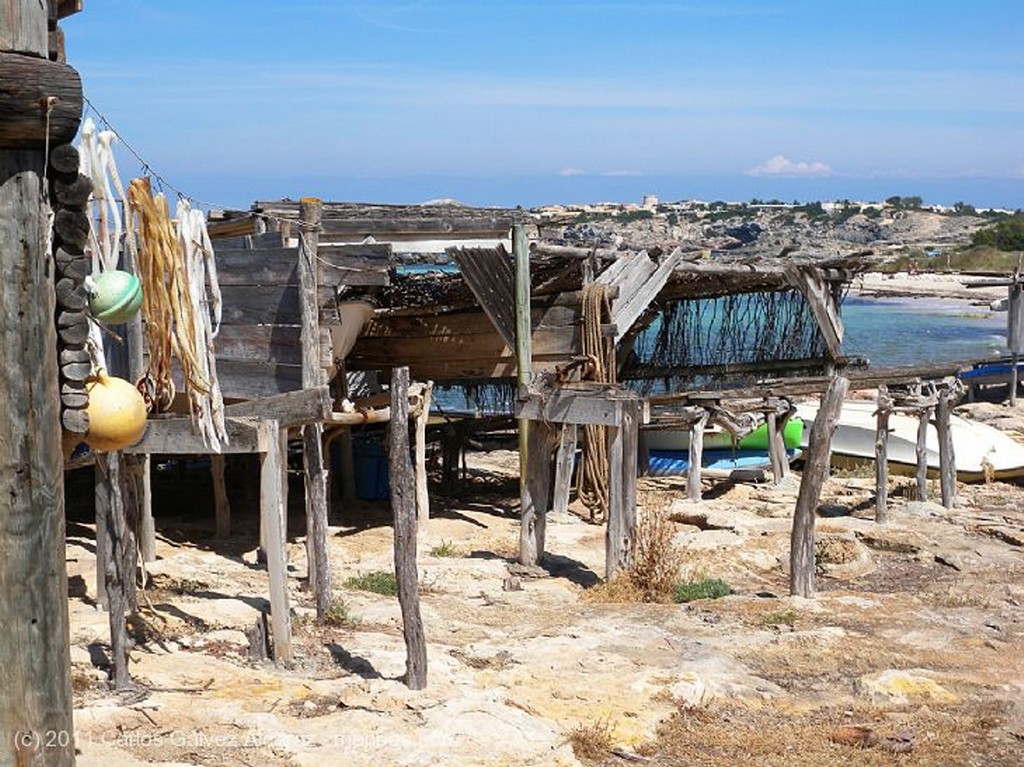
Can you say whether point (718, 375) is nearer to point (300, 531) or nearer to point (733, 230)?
point (300, 531)

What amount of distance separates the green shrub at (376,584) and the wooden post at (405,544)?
2.90 meters

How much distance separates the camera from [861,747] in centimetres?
847

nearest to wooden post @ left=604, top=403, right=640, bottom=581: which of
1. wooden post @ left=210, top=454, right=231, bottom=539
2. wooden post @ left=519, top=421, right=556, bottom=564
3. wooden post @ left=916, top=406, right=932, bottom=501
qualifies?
wooden post @ left=519, top=421, right=556, bottom=564

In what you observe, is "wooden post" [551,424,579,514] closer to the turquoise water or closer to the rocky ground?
the rocky ground

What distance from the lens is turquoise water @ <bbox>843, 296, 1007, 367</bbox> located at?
5028 centimetres

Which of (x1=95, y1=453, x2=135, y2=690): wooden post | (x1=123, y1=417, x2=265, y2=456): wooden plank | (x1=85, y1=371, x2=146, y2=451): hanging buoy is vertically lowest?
(x1=95, y1=453, x2=135, y2=690): wooden post

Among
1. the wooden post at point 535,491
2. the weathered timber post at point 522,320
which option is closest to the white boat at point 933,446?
the weathered timber post at point 522,320

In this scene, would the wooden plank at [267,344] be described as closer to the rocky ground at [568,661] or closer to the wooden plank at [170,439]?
the rocky ground at [568,661]

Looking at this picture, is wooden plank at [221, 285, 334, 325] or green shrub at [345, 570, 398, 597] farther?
green shrub at [345, 570, 398, 597]

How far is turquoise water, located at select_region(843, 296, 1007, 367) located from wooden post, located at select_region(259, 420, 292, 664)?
113 feet

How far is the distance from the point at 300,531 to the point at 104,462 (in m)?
6.38

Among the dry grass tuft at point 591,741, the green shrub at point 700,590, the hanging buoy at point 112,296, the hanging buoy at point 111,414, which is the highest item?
the hanging buoy at point 112,296

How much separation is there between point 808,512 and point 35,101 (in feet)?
30.7

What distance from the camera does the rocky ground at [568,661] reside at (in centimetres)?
813
